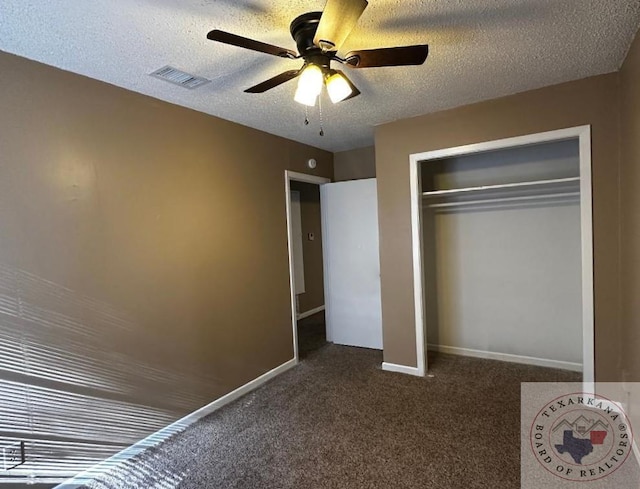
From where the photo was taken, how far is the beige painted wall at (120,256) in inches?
76.8

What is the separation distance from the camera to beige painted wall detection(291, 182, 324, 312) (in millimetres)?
5184

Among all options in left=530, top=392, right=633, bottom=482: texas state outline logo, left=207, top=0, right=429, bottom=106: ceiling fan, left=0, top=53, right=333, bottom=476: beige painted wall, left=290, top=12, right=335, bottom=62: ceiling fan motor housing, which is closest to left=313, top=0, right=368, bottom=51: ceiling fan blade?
left=207, top=0, right=429, bottom=106: ceiling fan

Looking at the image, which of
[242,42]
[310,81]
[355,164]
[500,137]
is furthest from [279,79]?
[355,164]

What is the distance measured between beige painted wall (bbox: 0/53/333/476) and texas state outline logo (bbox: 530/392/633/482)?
7.78 feet

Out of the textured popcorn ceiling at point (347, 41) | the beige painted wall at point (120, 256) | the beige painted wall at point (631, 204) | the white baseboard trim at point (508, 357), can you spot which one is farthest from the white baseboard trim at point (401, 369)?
the textured popcorn ceiling at point (347, 41)

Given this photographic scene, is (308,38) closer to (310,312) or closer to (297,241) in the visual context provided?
(297,241)

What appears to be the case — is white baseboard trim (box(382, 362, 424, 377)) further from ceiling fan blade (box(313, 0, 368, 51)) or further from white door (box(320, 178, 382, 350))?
ceiling fan blade (box(313, 0, 368, 51))

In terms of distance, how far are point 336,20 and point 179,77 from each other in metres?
1.34

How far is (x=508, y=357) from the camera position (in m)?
3.69

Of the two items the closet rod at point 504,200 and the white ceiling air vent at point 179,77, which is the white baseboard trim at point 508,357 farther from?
the white ceiling air vent at point 179,77

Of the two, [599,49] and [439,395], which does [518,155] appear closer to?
[599,49]

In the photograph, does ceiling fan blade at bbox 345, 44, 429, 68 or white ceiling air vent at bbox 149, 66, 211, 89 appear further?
white ceiling air vent at bbox 149, 66, 211, 89

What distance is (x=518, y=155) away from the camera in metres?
3.50

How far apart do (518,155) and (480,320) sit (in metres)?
1.75
